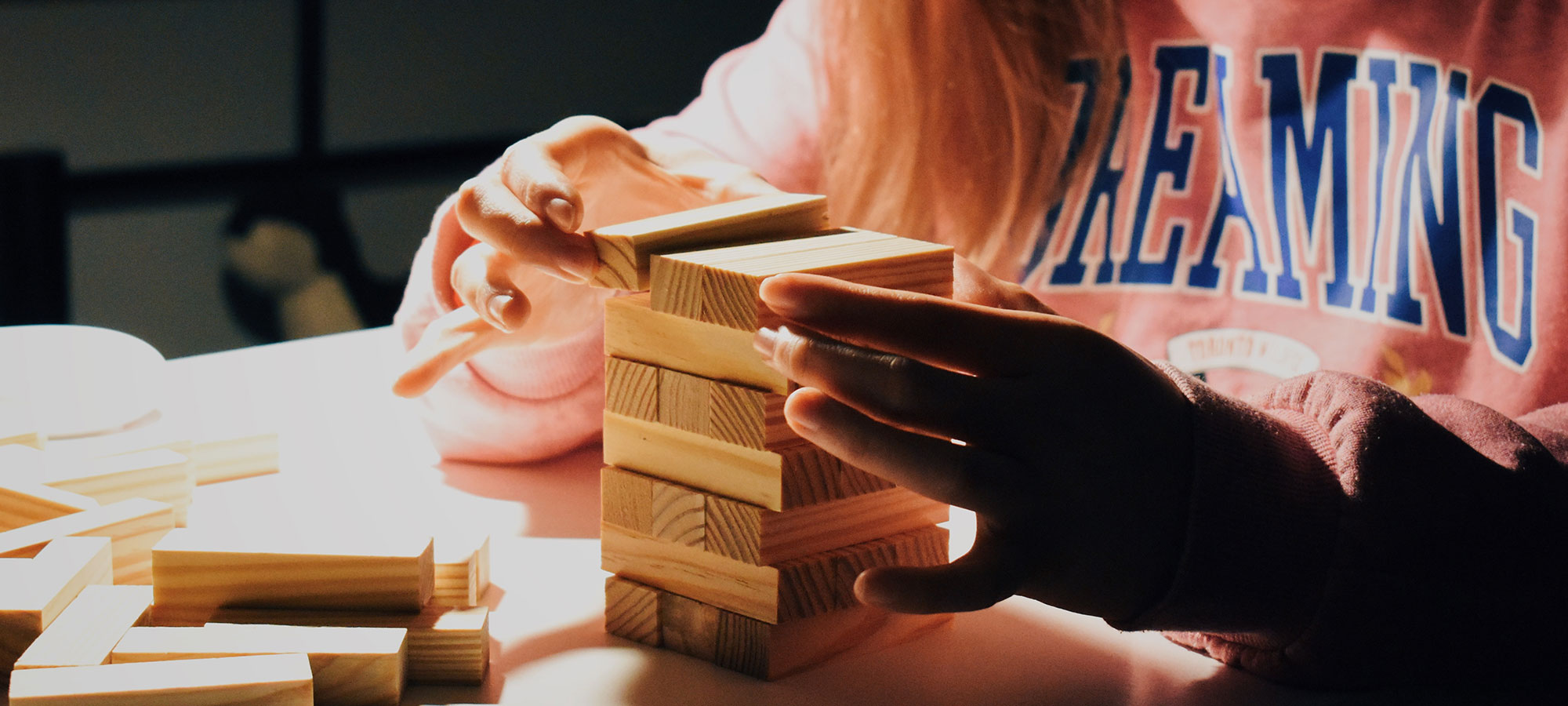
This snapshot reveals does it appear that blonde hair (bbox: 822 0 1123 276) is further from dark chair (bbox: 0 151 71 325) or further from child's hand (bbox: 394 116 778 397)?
dark chair (bbox: 0 151 71 325)

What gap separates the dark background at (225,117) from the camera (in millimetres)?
2762

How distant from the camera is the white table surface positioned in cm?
65

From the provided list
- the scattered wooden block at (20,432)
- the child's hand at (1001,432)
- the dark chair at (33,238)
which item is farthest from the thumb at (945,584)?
the dark chair at (33,238)

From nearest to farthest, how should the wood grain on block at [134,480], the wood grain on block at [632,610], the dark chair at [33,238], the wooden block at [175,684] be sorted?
the wooden block at [175,684] → the wood grain on block at [632,610] → the wood grain on block at [134,480] → the dark chair at [33,238]

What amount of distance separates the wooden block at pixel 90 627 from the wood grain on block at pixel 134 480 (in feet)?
0.42

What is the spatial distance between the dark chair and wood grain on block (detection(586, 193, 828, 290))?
2.44 m

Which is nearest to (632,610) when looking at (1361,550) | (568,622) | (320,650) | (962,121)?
(568,622)

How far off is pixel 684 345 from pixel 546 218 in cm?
11

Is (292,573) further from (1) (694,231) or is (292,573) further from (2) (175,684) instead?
(1) (694,231)

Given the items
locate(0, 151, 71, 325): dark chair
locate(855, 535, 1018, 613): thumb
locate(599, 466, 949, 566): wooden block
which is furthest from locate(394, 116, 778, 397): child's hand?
locate(0, 151, 71, 325): dark chair

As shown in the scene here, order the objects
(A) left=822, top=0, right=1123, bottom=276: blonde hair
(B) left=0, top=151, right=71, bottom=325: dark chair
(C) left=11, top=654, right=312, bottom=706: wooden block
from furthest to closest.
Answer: (B) left=0, top=151, right=71, bottom=325: dark chair < (A) left=822, top=0, right=1123, bottom=276: blonde hair < (C) left=11, top=654, right=312, bottom=706: wooden block

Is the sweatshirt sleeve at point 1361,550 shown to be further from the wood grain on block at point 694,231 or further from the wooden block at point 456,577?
the wooden block at point 456,577

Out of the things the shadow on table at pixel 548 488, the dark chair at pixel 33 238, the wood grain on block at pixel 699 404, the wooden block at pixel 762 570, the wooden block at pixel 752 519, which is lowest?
the dark chair at pixel 33 238

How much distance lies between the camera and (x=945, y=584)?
60 cm
